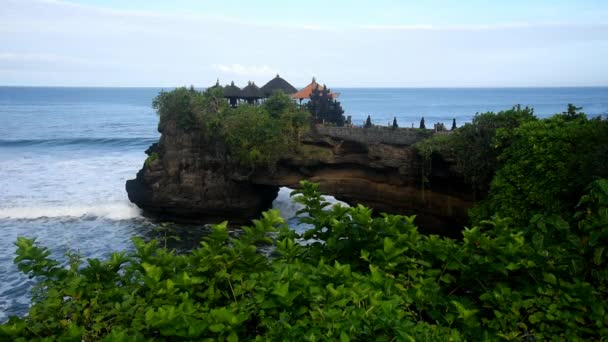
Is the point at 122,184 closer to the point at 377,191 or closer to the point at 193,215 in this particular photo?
the point at 193,215

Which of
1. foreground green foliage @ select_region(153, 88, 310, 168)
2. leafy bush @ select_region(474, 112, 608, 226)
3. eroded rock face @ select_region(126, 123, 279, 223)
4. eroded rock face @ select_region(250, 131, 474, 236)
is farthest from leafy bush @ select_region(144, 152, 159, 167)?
leafy bush @ select_region(474, 112, 608, 226)

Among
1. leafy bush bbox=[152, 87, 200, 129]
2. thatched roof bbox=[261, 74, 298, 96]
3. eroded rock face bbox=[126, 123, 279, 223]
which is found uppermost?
thatched roof bbox=[261, 74, 298, 96]

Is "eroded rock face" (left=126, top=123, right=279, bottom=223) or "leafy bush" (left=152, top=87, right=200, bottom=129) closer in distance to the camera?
"eroded rock face" (left=126, top=123, right=279, bottom=223)

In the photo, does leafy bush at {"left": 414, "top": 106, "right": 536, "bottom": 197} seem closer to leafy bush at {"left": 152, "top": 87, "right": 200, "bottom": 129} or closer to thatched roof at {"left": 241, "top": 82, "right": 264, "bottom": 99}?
leafy bush at {"left": 152, "top": 87, "right": 200, "bottom": 129}

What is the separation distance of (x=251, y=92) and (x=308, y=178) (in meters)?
8.27

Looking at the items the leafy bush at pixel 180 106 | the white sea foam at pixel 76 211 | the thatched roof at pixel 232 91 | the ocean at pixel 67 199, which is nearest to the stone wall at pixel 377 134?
the leafy bush at pixel 180 106

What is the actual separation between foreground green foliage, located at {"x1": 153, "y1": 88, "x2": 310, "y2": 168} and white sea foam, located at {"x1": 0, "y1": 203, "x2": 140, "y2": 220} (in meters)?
5.83

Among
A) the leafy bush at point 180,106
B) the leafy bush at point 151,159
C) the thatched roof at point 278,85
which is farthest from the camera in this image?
the thatched roof at point 278,85

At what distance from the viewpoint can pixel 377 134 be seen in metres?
20.8

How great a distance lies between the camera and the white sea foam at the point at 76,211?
2566 centimetres

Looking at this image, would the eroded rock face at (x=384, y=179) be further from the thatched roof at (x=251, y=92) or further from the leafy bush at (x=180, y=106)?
the thatched roof at (x=251, y=92)

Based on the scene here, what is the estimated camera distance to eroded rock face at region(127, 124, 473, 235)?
19.4m

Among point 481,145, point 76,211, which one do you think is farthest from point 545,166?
point 76,211

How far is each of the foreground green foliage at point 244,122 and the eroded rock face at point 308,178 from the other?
52 centimetres
